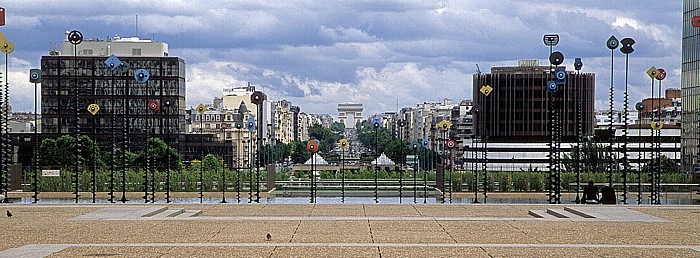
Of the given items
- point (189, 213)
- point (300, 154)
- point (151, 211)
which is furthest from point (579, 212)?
point (300, 154)

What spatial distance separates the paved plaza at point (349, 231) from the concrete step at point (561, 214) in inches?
1.5

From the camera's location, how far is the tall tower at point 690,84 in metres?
73.4

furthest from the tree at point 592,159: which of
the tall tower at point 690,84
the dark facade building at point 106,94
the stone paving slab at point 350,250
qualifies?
the stone paving slab at point 350,250

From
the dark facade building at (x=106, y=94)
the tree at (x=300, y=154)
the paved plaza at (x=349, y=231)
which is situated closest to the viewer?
the paved plaza at (x=349, y=231)

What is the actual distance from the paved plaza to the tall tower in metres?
41.4

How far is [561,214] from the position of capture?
30734 mm

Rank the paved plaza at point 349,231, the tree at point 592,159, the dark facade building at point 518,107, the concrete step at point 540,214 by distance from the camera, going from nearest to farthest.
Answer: the paved plaza at point 349,231, the concrete step at point 540,214, the tree at point 592,159, the dark facade building at point 518,107

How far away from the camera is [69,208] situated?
3372 centimetres

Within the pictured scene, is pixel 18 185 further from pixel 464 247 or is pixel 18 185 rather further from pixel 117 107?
pixel 117 107

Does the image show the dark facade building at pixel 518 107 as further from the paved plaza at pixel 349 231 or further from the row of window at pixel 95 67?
the paved plaza at pixel 349 231

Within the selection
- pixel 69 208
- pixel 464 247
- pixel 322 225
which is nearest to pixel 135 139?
pixel 69 208

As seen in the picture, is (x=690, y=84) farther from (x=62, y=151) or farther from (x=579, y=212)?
(x=579, y=212)

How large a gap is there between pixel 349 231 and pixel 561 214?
8930 millimetres

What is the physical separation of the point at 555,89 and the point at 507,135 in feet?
315
